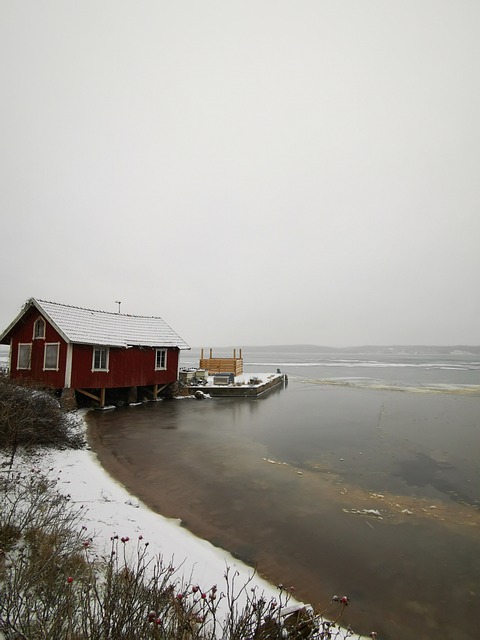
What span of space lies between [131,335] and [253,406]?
30.7 feet

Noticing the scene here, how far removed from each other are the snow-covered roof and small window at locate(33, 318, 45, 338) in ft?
2.33

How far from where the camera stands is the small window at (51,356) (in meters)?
19.3

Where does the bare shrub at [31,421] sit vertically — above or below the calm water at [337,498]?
above

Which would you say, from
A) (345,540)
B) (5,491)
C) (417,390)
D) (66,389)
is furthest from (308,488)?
(417,390)

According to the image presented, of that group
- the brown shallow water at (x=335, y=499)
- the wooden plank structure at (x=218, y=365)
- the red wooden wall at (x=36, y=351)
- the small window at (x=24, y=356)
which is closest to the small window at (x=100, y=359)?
the red wooden wall at (x=36, y=351)

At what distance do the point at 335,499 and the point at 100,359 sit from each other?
51.9 feet

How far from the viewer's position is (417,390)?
33.8 m

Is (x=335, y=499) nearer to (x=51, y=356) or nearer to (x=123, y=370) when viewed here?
(x=123, y=370)

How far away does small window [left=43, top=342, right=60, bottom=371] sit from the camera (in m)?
19.3

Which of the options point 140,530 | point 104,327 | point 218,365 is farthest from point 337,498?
point 218,365

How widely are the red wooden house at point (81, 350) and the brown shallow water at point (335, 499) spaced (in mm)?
2702

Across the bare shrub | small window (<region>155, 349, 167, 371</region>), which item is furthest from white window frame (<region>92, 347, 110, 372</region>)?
the bare shrub

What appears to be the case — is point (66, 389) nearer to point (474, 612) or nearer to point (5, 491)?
point (5, 491)

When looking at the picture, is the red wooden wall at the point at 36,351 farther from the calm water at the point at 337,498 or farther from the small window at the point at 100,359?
the calm water at the point at 337,498
